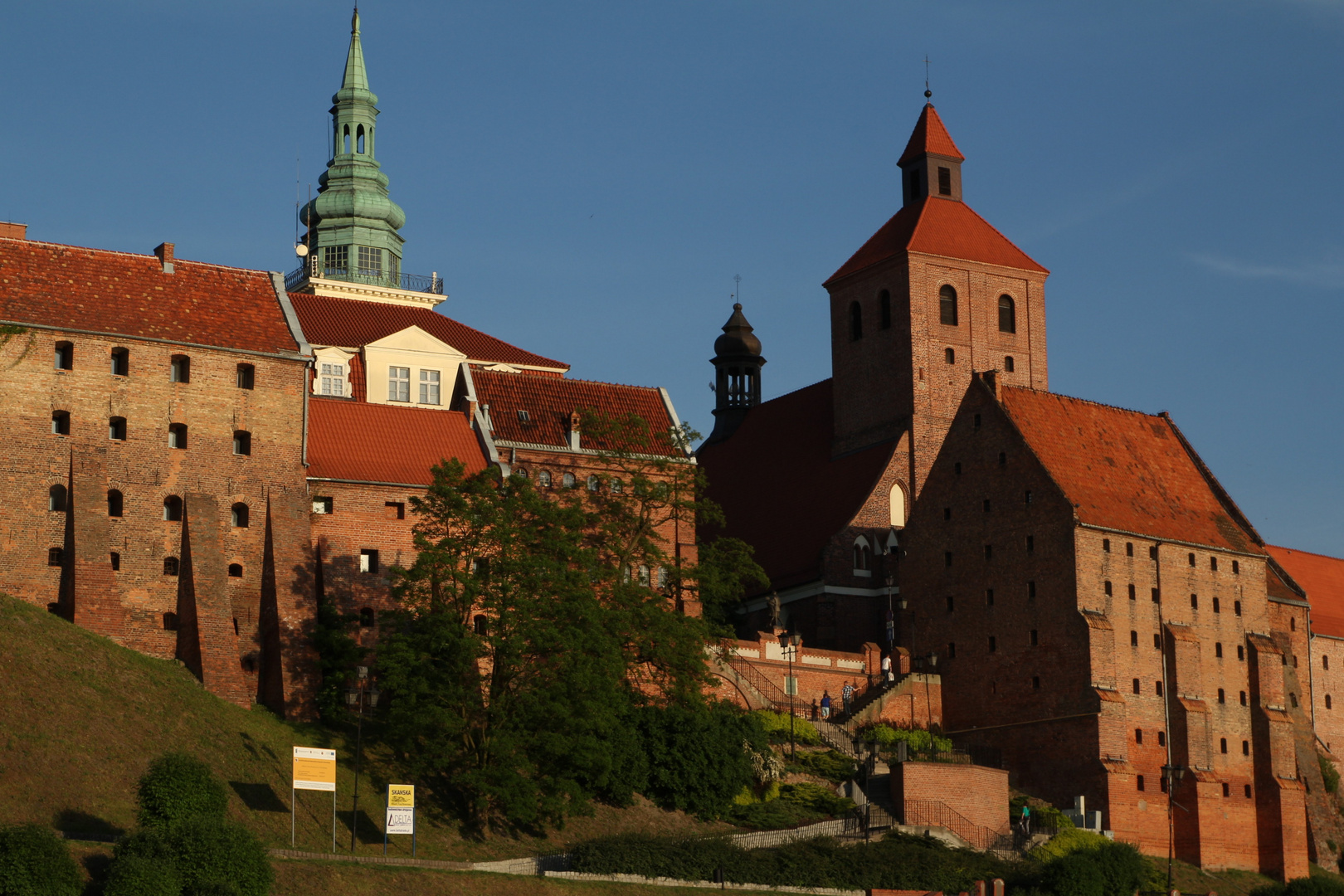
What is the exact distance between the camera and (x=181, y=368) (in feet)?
211

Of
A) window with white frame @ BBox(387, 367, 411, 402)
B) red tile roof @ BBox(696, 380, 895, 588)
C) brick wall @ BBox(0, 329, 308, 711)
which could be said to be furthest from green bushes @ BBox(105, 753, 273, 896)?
red tile roof @ BBox(696, 380, 895, 588)

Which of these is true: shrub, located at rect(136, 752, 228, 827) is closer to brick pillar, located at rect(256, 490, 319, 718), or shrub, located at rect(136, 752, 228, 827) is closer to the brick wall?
brick pillar, located at rect(256, 490, 319, 718)

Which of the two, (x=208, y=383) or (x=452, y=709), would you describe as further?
(x=208, y=383)

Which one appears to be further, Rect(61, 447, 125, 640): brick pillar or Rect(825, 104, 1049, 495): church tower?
Rect(825, 104, 1049, 495): church tower

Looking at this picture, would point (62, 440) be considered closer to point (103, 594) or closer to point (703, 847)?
point (103, 594)

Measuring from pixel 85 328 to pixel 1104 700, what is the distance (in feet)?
119

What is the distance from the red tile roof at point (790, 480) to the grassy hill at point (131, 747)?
27220 mm

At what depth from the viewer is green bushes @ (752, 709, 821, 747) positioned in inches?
→ 2813

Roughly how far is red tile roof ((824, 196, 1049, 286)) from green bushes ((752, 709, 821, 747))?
23954 millimetres

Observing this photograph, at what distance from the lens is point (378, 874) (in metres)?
49.5

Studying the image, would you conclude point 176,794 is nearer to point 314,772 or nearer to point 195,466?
point 314,772

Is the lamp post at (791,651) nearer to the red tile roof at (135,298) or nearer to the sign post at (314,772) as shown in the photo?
the red tile roof at (135,298)

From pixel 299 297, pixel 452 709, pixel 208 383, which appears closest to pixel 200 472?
pixel 208 383

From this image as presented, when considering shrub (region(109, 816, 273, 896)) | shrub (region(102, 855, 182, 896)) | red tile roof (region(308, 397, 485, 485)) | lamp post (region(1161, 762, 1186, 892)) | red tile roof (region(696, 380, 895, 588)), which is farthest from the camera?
red tile roof (region(696, 380, 895, 588))
